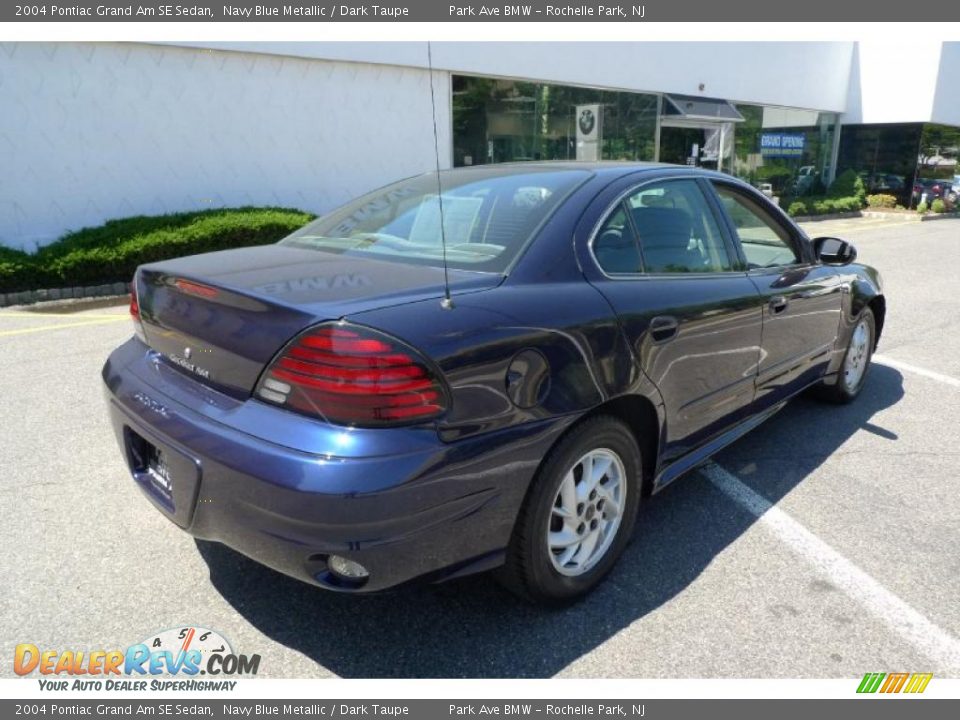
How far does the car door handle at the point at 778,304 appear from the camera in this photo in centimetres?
353

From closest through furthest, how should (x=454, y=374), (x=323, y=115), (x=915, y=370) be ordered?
(x=454, y=374) → (x=915, y=370) → (x=323, y=115)

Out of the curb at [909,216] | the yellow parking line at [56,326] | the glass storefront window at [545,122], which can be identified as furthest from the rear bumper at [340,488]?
the curb at [909,216]

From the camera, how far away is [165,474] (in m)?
2.37

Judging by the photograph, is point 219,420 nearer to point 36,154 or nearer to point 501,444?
point 501,444

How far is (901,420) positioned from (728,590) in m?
2.68

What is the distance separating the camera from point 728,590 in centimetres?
270

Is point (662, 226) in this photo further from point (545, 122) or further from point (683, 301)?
point (545, 122)

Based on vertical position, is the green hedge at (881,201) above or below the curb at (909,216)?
above

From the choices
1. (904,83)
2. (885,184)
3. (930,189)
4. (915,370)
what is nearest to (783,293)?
(915,370)

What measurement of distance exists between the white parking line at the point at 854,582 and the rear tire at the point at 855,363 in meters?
1.54

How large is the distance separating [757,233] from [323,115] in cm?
1018

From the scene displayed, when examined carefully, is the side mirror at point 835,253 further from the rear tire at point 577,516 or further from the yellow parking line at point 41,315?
the yellow parking line at point 41,315

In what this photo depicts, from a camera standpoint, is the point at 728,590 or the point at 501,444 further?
the point at 728,590

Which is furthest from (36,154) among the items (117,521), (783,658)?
(783,658)
